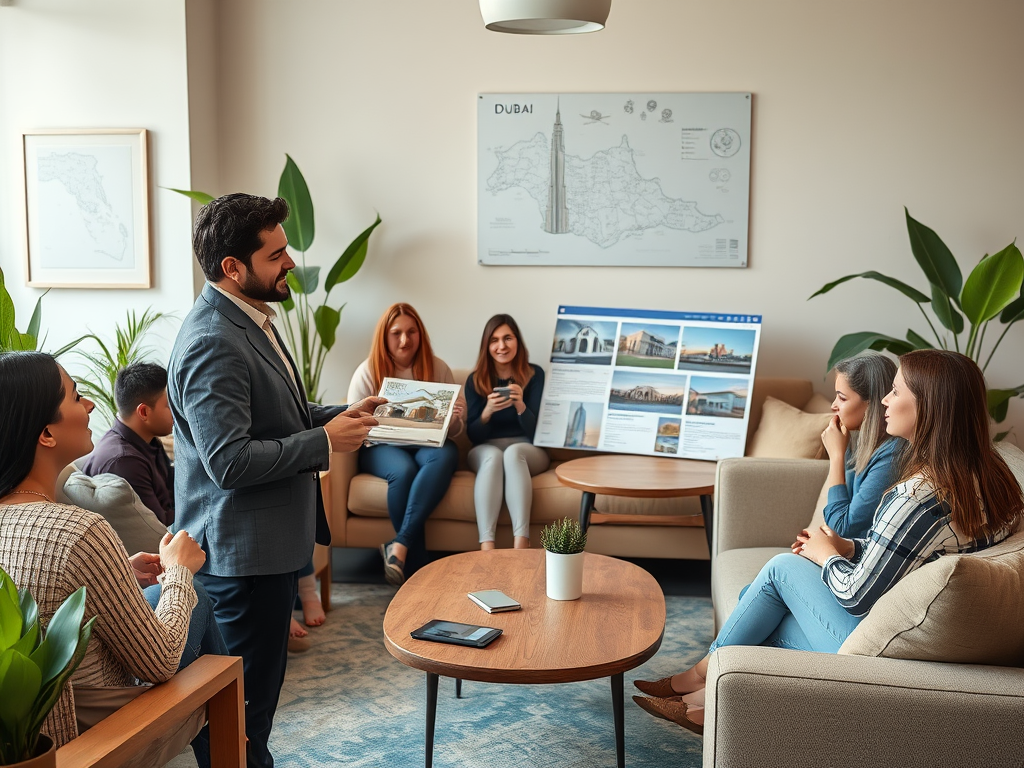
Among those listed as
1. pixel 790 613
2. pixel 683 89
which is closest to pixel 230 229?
pixel 790 613

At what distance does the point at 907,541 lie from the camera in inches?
79.9

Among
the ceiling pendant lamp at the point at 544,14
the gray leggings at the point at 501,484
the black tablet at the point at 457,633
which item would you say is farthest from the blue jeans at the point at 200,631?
the gray leggings at the point at 501,484

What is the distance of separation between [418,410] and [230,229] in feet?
5.38

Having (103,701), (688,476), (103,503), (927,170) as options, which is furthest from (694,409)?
(103,701)

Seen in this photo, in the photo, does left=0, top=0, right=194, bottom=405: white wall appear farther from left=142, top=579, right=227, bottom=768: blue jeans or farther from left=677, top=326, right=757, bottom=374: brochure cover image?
left=142, top=579, right=227, bottom=768: blue jeans

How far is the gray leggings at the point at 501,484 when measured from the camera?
13.1 feet

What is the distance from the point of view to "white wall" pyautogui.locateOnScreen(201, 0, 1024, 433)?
177 inches

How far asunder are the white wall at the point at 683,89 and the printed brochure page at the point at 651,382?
9.4 inches

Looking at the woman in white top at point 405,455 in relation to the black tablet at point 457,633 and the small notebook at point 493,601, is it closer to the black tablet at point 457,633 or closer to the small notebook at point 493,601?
the small notebook at point 493,601

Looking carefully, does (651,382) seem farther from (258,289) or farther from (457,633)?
(258,289)

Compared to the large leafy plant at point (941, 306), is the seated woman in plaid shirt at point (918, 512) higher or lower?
lower

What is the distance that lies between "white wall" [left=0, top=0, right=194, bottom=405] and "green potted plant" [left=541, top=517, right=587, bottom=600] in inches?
107

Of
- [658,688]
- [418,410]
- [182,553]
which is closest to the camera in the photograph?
[182,553]

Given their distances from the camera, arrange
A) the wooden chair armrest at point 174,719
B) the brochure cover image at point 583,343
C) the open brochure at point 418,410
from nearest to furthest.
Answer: the wooden chair armrest at point 174,719 < the open brochure at point 418,410 < the brochure cover image at point 583,343
